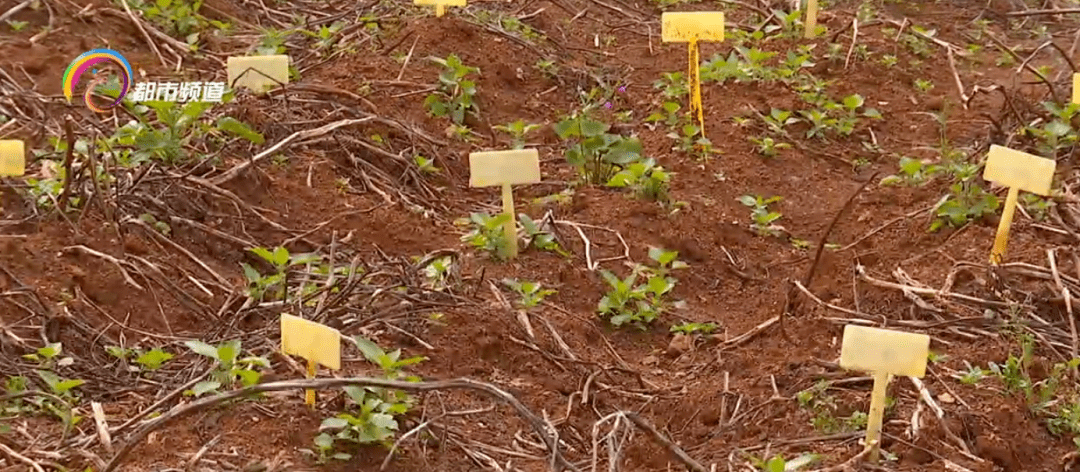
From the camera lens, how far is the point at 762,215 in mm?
4059

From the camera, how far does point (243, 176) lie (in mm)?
3877

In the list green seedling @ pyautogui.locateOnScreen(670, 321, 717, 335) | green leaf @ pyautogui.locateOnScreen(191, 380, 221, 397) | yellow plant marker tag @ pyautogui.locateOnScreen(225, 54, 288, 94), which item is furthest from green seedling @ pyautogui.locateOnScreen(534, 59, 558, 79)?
green leaf @ pyautogui.locateOnScreen(191, 380, 221, 397)

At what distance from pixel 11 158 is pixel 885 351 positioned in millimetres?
2010

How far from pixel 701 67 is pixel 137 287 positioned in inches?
96.4

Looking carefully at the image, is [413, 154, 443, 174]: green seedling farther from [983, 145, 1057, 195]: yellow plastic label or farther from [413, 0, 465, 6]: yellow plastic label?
[983, 145, 1057, 195]: yellow plastic label

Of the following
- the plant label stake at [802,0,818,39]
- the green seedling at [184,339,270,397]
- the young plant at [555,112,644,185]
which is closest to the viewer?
the green seedling at [184,339,270,397]

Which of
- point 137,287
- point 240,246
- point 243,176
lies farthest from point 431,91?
point 137,287

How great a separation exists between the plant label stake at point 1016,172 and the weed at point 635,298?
81cm

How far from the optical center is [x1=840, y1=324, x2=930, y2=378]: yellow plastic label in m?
2.50

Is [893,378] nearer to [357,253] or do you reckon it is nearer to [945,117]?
[357,253]

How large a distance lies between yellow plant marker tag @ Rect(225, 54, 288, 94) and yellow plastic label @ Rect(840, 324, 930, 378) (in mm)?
2212

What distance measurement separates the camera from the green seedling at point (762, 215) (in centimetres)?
399

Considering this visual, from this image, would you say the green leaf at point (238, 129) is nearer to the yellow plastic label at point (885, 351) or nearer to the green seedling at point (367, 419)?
the green seedling at point (367, 419)

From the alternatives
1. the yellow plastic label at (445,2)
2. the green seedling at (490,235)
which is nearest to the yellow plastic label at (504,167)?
the green seedling at (490,235)
